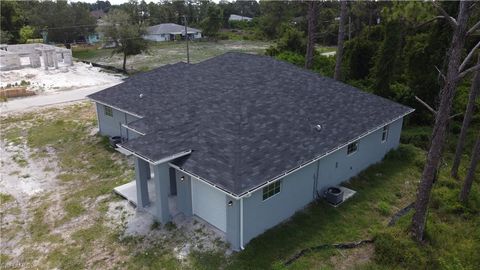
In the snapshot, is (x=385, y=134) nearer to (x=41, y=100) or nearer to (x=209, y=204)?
(x=209, y=204)

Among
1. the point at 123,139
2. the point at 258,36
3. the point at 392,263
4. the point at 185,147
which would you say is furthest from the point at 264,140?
the point at 258,36

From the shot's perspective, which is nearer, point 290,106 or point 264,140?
point 264,140

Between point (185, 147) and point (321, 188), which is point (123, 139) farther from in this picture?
point (321, 188)

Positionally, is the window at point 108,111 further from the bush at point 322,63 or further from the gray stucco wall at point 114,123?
the bush at point 322,63

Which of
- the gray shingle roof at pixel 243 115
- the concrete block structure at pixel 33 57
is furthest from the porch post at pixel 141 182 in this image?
the concrete block structure at pixel 33 57

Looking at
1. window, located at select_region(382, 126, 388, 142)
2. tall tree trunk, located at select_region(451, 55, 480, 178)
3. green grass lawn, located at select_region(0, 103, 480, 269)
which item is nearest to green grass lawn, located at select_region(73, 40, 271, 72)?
green grass lawn, located at select_region(0, 103, 480, 269)

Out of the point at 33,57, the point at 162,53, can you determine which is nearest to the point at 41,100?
the point at 33,57
